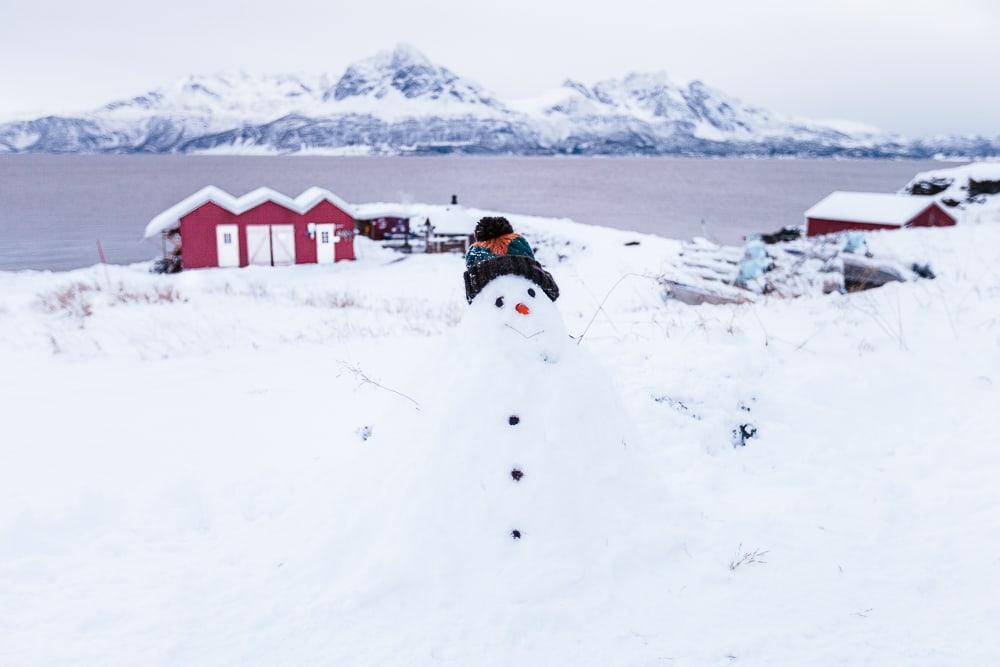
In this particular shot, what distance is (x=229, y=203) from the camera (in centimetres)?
3133

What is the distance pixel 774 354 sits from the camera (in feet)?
20.2

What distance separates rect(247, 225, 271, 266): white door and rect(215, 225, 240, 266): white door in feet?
1.87

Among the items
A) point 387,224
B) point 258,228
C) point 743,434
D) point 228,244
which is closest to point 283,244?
point 258,228

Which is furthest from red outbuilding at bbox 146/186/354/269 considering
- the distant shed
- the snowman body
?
the snowman body

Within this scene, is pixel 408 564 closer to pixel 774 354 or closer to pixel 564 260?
pixel 774 354

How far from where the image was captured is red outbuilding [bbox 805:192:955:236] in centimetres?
3531

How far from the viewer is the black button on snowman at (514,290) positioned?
150 inches

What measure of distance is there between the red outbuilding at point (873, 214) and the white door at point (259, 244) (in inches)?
1228

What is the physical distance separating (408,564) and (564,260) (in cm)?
3375

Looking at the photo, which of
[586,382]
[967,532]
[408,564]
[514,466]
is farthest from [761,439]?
[408,564]

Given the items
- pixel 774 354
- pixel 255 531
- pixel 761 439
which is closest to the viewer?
pixel 255 531

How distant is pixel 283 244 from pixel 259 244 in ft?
3.81

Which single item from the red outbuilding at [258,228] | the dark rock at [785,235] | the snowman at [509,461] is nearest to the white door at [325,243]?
the red outbuilding at [258,228]

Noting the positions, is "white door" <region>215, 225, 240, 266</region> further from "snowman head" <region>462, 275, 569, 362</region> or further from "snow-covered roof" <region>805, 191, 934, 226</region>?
"snow-covered roof" <region>805, 191, 934, 226</region>
